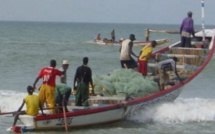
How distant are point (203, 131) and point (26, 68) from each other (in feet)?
58.5

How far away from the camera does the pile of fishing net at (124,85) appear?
605 inches

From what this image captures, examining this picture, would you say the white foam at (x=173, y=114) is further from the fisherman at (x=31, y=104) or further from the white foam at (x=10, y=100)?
the white foam at (x=10, y=100)

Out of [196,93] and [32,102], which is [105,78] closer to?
[32,102]

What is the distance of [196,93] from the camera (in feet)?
71.3

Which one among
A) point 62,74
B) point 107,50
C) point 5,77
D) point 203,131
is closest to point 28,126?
point 62,74

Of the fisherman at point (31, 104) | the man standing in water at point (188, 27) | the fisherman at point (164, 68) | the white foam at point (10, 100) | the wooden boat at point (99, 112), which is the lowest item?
the white foam at point (10, 100)

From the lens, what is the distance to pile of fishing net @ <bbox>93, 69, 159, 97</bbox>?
15.4 meters

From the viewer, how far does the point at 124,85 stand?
15.5 metres

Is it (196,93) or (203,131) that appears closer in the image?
(203,131)

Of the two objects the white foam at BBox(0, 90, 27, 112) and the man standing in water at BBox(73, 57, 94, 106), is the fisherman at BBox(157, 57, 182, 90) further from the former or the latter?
the white foam at BBox(0, 90, 27, 112)

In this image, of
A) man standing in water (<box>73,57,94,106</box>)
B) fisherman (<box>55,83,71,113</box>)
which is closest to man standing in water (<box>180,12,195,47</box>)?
man standing in water (<box>73,57,94,106</box>)

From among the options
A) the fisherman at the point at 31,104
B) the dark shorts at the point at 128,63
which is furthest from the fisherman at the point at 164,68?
the fisherman at the point at 31,104

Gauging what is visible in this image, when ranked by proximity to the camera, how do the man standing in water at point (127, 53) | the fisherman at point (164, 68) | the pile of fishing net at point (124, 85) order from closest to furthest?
1. the pile of fishing net at point (124, 85)
2. the fisherman at point (164, 68)
3. the man standing in water at point (127, 53)

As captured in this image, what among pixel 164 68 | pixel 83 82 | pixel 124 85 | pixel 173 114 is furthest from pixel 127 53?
pixel 83 82
